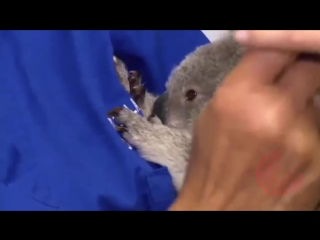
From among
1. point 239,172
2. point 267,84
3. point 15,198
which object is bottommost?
point 15,198

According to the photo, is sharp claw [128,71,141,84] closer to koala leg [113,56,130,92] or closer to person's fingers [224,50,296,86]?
koala leg [113,56,130,92]

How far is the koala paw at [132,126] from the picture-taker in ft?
3.21

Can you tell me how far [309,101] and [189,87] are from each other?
382mm

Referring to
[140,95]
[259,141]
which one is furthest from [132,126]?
[259,141]

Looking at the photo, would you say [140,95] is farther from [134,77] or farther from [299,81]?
[299,81]

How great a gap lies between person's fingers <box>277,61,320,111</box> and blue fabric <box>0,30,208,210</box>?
33 cm

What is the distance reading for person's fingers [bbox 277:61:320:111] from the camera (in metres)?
0.62

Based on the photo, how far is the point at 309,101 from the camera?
65 centimetres

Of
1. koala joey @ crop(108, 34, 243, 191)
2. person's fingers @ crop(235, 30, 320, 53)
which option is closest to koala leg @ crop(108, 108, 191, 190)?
koala joey @ crop(108, 34, 243, 191)

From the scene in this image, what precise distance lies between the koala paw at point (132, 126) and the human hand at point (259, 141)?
1.11ft
